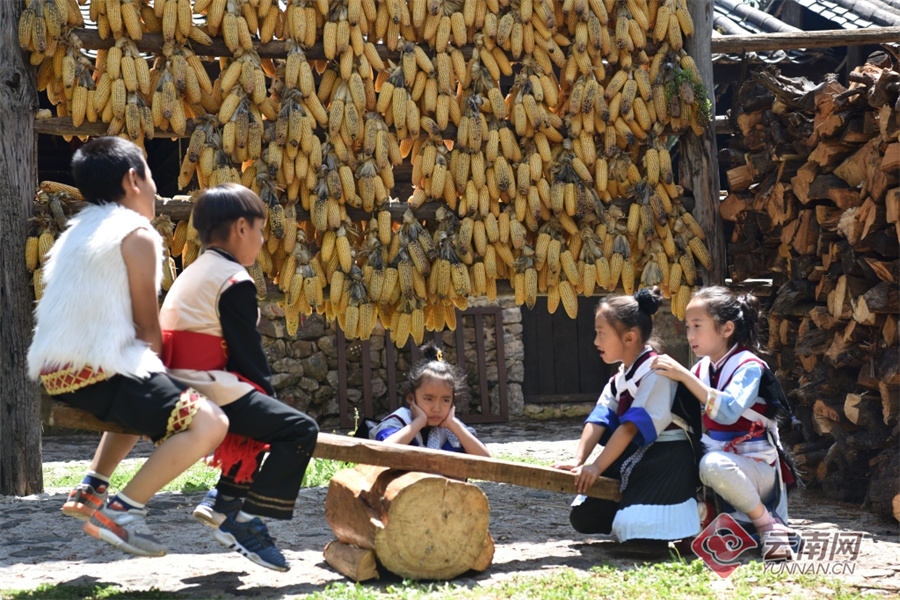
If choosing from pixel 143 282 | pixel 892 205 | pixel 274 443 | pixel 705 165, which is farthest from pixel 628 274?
pixel 143 282

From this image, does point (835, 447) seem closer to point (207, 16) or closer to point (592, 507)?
point (592, 507)

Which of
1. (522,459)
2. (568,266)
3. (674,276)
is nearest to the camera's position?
(568,266)

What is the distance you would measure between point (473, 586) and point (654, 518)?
77cm

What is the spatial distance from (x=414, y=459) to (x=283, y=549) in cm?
85

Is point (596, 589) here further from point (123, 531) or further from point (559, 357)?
point (559, 357)

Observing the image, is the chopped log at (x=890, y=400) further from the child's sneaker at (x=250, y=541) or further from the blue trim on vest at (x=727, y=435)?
the child's sneaker at (x=250, y=541)

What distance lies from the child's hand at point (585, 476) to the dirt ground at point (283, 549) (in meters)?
0.28

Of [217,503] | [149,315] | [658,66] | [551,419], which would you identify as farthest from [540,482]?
[551,419]

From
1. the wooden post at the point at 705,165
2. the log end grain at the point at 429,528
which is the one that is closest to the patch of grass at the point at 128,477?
the log end grain at the point at 429,528

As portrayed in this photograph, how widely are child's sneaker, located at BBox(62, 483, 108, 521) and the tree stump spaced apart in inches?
33.8

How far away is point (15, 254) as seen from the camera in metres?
4.78

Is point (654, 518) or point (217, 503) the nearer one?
point (217, 503)

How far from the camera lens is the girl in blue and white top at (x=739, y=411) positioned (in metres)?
3.53

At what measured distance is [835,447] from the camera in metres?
4.81
